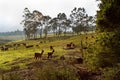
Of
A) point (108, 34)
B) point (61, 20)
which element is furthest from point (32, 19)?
point (108, 34)

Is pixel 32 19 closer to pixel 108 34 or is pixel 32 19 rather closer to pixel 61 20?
pixel 61 20

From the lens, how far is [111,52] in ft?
80.6

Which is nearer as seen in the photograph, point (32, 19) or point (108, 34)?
point (108, 34)

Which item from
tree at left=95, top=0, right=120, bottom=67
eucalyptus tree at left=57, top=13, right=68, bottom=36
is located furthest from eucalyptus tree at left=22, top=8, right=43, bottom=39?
tree at left=95, top=0, right=120, bottom=67

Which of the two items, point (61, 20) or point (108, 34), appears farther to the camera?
point (61, 20)

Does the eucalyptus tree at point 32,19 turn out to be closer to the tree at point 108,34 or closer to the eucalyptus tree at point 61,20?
the eucalyptus tree at point 61,20

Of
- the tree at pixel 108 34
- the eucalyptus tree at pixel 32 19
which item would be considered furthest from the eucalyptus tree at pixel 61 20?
the tree at pixel 108 34

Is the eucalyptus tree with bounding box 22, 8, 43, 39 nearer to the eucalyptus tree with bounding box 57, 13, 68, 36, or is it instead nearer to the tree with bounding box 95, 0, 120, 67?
the eucalyptus tree with bounding box 57, 13, 68, 36

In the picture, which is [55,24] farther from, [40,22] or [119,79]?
[119,79]

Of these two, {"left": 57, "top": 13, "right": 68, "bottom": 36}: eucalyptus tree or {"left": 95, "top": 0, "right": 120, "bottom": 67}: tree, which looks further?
{"left": 57, "top": 13, "right": 68, "bottom": 36}: eucalyptus tree

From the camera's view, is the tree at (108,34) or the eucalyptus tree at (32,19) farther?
the eucalyptus tree at (32,19)

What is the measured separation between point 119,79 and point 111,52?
2593 millimetres

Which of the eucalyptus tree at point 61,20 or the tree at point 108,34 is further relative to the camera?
the eucalyptus tree at point 61,20

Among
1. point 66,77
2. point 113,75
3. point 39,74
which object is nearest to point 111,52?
point 113,75
